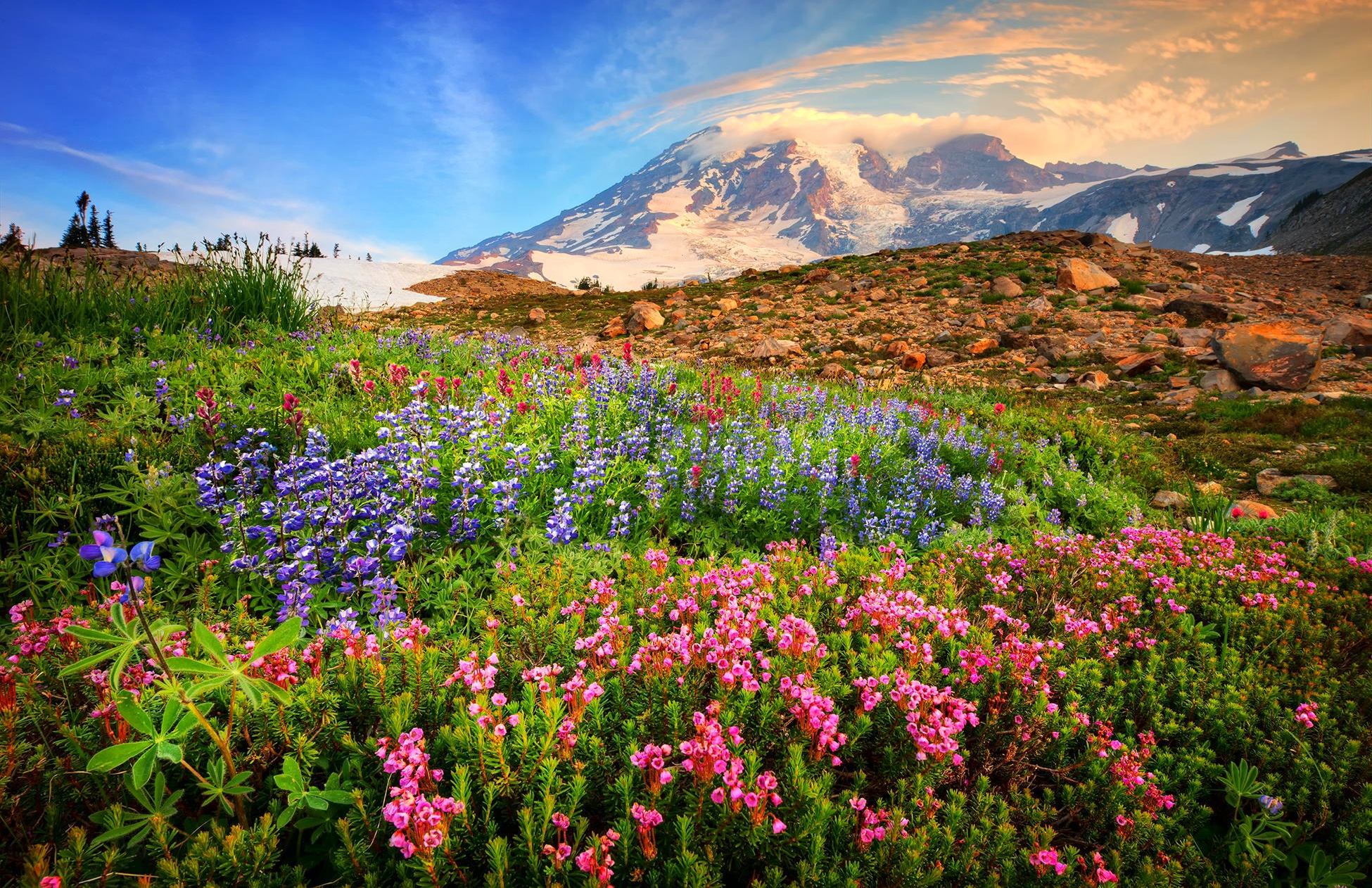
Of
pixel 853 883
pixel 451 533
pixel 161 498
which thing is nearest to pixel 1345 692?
pixel 853 883

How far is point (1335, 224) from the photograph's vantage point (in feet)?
225

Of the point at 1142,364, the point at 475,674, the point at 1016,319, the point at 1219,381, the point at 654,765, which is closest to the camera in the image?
the point at 654,765

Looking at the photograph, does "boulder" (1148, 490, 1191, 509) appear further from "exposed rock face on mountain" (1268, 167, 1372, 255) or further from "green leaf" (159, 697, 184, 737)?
"exposed rock face on mountain" (1268, 167, 1372, 255)

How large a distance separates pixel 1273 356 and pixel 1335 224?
90351 millimetres

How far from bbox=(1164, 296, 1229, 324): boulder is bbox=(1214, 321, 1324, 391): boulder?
540 cm

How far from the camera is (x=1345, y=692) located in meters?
3.02

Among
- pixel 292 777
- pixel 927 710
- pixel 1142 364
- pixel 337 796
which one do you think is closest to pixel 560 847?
pixel 337 796

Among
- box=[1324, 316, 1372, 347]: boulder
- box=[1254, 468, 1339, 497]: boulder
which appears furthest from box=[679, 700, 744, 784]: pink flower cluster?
box=[1324, 316, 1372, 347]: boulder

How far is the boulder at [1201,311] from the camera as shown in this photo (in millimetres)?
16547

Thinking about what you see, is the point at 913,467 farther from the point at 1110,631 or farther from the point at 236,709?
the point at 236,709

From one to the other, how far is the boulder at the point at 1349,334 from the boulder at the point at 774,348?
42.0ft

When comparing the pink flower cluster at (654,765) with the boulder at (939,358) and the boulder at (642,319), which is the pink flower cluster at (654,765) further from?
the boulder at (642,319)

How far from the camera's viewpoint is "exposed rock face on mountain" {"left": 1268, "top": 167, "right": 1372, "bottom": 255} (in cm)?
5591

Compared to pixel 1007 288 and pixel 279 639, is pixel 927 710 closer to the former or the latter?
pixel 279 639
